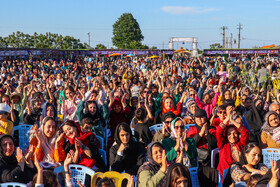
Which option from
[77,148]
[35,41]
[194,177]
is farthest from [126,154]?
[35,41]

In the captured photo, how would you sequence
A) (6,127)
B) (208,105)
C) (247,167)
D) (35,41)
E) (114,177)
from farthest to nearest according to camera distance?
(35,41) → (208,105) → (6,127) → (247,167) → (114,177)

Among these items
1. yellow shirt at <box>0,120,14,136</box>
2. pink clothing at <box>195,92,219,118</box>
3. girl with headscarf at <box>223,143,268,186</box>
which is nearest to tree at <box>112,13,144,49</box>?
pink clothing at <box>195,92,219,118</box>

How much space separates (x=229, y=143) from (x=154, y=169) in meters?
1.48

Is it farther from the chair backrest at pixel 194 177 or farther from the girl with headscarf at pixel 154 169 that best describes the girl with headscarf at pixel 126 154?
the chair backrest at pixel 194 177

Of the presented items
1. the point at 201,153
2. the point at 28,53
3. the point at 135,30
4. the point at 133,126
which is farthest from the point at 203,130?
the point at 135,30

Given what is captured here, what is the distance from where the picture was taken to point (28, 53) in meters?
30.1

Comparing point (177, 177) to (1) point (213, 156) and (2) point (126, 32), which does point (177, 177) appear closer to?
(1) point (213, 156)

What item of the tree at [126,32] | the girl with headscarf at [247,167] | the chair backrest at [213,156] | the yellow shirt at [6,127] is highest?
the tree at [126,32]

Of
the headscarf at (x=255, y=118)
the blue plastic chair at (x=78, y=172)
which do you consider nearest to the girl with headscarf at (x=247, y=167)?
the blue plastic chair at (x=78, y=172)

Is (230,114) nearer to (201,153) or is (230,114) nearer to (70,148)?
(201,153)

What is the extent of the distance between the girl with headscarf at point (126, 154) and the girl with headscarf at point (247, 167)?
3.77 ft

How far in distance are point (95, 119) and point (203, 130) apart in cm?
209

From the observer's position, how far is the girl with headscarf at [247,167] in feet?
11.7

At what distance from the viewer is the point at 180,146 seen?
402 centimetres
